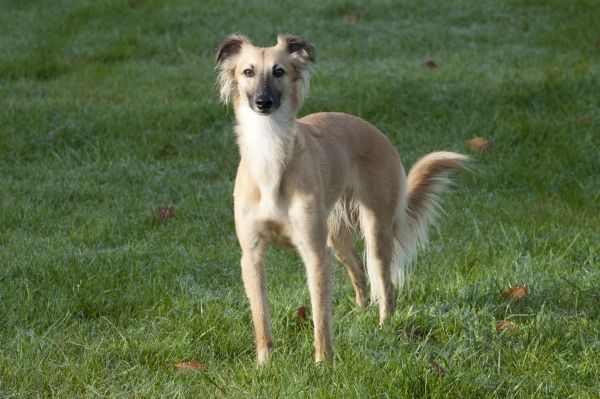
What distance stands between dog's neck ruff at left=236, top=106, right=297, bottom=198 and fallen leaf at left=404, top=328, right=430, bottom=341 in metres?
0.89

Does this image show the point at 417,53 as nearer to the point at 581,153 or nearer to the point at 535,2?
the point at 535,2

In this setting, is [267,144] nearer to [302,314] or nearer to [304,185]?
[304,185]

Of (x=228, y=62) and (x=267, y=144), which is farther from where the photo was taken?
(x=228, y=62)

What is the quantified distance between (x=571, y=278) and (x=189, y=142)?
4.09m

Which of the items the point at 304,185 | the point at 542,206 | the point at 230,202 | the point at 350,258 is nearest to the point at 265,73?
the point at 304,185

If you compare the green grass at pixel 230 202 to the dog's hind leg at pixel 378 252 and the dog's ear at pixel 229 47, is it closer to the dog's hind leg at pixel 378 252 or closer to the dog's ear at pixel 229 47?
the dog's hind leg at pixel 378 252

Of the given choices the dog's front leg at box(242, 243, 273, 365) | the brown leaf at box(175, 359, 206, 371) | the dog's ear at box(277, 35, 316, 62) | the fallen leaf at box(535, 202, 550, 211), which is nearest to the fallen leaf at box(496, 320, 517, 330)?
the dog's front leg at box(242, 243, 273, 365)

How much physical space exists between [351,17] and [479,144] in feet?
15.7

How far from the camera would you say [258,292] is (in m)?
4.23

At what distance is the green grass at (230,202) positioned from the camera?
3.99m

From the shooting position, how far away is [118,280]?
5.21m

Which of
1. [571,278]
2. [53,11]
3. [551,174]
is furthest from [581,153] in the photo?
[53,11]

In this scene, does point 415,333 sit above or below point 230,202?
above

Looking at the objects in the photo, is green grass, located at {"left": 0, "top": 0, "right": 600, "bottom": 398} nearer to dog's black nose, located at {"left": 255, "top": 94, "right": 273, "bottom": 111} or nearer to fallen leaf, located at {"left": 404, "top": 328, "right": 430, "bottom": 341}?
fallen leaf, located at {"left": 404, "top": 328, "right": 430, "bottom": 341}
